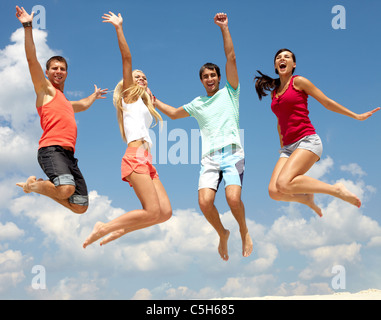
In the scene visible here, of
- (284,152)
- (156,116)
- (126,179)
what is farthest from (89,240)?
(284,152)

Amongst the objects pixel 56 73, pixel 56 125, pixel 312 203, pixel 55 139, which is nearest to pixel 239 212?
pixel 312 203

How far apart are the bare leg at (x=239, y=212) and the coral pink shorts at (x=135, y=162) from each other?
1594 millimetres

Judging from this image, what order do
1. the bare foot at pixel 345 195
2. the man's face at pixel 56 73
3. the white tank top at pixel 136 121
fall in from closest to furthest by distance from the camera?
the white tank top at pixel 136 121
the bare foot at pixel 345 195
the man's face at pixel 56 73

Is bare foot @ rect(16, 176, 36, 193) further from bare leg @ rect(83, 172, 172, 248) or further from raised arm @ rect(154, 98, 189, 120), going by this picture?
raised arm @ rect(154, 98, 189, 120)

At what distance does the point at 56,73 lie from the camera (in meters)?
9.22

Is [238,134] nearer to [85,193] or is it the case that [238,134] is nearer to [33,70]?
[85,193]

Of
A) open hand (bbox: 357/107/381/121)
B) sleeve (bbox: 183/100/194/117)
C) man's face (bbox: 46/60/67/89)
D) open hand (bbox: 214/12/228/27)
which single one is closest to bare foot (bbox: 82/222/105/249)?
sleeve (bbox: 183/100/194/117)

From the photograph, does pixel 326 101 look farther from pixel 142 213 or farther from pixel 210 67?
pixel 142 213

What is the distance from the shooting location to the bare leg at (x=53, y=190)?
8562mm

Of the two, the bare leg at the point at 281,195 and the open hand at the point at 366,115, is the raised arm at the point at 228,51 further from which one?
the open hand at the point at 366,115

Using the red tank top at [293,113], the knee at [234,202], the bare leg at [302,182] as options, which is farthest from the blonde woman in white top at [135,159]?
the red tank top at [293,113]

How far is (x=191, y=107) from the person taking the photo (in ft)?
31.1

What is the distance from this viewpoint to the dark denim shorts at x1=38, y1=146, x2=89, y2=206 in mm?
8562

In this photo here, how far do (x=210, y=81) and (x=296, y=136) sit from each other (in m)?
2.06
